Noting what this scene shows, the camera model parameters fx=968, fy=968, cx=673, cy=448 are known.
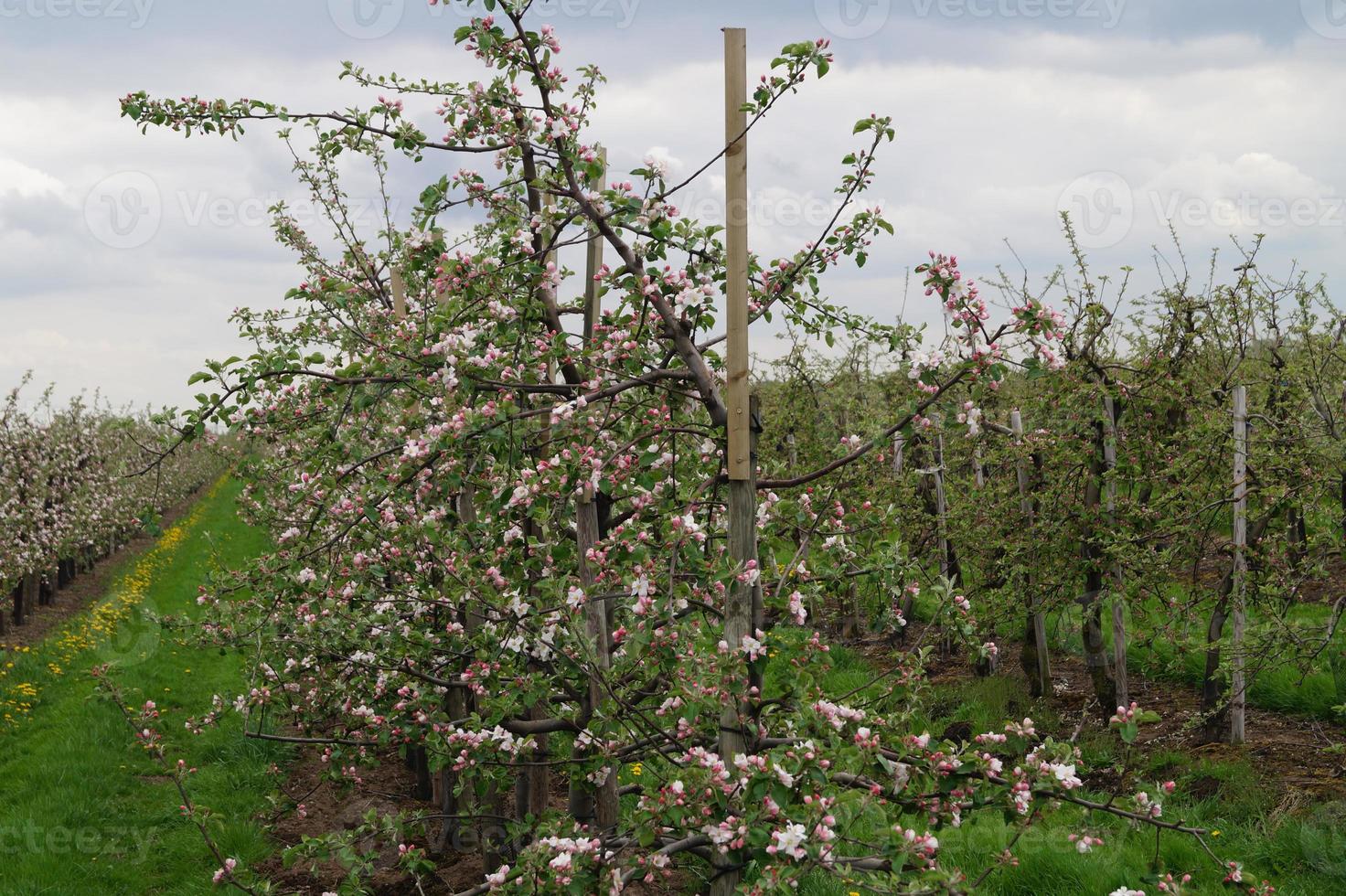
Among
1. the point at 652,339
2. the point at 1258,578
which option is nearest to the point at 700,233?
the point at 652,339

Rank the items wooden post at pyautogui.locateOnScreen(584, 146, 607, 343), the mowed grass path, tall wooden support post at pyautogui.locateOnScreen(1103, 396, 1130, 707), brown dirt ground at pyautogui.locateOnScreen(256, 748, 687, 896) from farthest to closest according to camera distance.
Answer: tall wooden support post at pyautogui.locateOnScreen(1103, 396, 1130, 707) → the mowed grass path → brown dirt ground at pyautogui.locateOnScreen(256, 748, 687, 896) → wooden post at pyautogui.locateOnScreen(584, 146, 607, 343)

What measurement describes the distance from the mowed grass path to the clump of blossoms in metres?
1.19

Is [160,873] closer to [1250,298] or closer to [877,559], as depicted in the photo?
[877,559]

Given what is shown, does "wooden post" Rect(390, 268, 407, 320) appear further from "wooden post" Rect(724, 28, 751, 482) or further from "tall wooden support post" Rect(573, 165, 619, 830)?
"wooden post" Rect(724, 28, 751, 482)

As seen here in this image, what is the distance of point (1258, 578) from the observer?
7676 mm

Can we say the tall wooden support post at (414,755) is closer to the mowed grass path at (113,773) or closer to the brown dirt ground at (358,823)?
the brown dirt ground at (358,823)

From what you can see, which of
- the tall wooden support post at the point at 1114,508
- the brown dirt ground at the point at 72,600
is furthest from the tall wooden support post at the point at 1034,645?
the brown dirt ground at the point at 72,600

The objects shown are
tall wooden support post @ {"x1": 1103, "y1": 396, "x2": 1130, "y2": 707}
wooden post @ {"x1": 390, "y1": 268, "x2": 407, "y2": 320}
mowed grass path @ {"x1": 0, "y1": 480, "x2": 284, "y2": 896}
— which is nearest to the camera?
wooden post @ {"x1": 390, "y1": 268, "x2": 407, "y2": 320}

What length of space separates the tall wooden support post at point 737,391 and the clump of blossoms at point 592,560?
29 millimetres

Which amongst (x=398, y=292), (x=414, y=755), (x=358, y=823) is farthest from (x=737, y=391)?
(x=414, y=755)

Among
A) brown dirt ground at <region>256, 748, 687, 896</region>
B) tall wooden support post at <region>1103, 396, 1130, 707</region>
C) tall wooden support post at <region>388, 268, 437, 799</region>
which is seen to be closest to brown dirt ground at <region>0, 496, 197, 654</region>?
brown dirt ground at <region>256, 748, 687, 896</region>

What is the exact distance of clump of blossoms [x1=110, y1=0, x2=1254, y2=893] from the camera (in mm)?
3197

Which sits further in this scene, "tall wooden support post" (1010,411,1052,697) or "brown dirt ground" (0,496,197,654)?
"brown dirt ground" (0,496,197,654)

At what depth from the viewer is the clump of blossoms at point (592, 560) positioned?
320 centimetres
